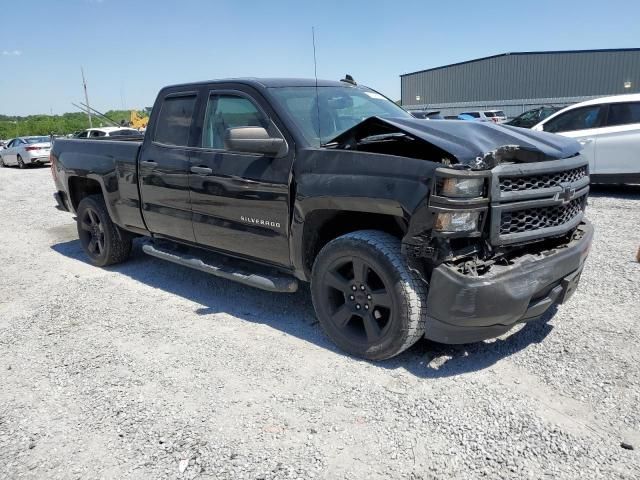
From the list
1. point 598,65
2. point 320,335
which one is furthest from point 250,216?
point 598,65

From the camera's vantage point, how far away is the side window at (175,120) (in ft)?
15.1

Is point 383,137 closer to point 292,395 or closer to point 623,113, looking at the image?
point 292,395

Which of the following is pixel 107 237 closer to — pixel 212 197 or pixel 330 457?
pixel 212 197

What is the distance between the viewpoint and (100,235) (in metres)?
5.95

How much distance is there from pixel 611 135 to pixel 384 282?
24.1 ft

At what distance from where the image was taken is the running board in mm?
3861

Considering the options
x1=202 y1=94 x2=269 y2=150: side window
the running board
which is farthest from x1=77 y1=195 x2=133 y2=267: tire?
x1=202 y1=94 x2=269 y2=150: side window

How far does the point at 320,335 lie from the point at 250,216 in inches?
41.6

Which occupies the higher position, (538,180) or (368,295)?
(538,180)

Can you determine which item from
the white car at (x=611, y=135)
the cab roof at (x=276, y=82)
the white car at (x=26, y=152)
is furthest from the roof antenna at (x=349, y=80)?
the white car at (x=26, y=152)

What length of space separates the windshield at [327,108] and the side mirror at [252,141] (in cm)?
24

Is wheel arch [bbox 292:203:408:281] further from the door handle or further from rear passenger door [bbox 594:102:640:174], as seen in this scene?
rear passenger door [bbox 594:102:640:174]

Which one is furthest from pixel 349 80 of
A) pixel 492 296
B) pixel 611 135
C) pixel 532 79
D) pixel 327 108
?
pixel 532 79

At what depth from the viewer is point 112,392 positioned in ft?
10.6
